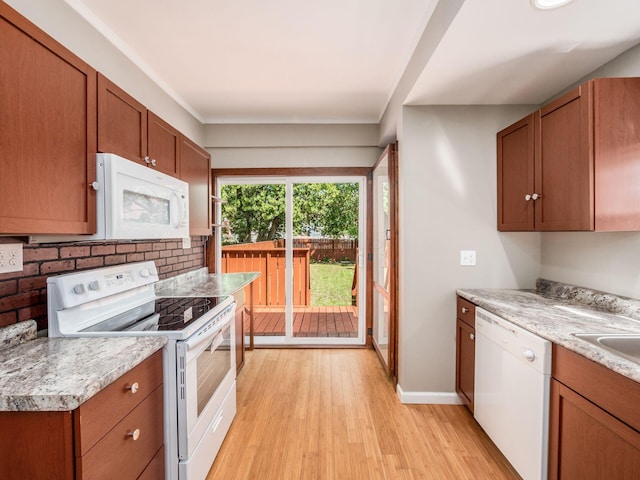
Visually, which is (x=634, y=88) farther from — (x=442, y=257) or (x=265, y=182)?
(x=265, y=182)

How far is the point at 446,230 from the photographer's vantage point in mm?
2418

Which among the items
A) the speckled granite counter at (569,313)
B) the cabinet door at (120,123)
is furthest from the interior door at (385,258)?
the cabinet door at (120,123)

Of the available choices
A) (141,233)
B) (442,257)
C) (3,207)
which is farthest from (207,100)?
(442,257)

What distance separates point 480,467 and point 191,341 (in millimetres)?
1751

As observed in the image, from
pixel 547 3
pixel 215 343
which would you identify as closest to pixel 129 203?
pixel 215 343

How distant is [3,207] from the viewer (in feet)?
3.30

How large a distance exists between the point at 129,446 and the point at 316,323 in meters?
2.70

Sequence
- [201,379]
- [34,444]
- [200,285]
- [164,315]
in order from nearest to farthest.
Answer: [34,444] < [201,379] < [164,315] < [200,285]

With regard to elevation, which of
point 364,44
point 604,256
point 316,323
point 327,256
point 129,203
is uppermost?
point 364,44

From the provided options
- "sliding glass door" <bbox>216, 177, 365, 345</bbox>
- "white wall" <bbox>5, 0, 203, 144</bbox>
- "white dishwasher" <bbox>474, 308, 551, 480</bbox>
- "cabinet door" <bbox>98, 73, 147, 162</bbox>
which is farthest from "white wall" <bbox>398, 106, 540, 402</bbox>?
"white wall" <bbox>5, 0, 203, 144</bbox>

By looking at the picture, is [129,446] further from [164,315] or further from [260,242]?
[260,242]

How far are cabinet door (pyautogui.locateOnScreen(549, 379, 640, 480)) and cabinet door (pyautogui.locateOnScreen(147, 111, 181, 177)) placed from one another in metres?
2.44

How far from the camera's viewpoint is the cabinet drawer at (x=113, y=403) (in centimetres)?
91

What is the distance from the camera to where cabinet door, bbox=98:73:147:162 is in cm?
147
